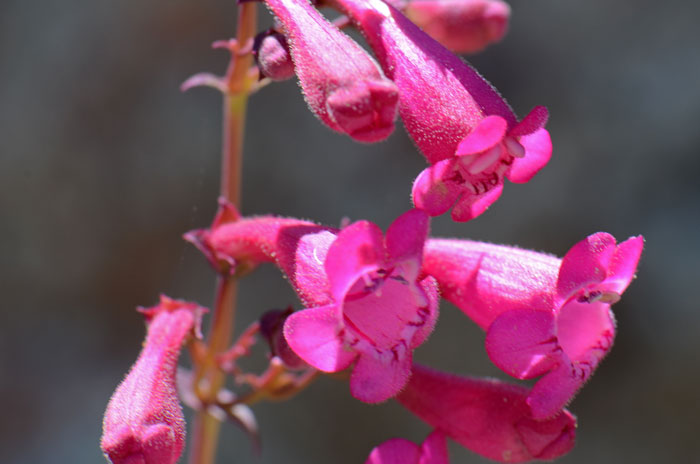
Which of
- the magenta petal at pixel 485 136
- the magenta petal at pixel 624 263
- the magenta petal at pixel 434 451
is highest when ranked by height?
the magenta petal at pixel 485 136

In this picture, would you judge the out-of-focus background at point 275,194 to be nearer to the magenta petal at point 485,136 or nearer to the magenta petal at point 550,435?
the magenta petal at point 550,435

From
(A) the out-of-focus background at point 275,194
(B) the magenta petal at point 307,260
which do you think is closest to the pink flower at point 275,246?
(B) the magenta petal at point 307,260

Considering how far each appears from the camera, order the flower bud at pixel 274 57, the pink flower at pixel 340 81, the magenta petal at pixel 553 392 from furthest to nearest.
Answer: the flower bud at pixel 274 57
the magenta petal at pixel 553 392
the pink flower at pixel 340 81

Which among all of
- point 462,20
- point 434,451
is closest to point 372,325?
point 434,451

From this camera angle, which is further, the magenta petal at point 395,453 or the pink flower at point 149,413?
the magenta petal at point 395,453

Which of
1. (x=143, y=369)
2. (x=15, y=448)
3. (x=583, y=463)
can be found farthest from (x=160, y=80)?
(x=583, y=463)

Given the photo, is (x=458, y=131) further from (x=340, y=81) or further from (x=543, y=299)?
(x=543, y=299)

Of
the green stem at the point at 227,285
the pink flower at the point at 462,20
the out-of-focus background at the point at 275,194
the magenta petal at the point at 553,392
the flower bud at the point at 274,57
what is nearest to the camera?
the magenta petal at the point at 553,392

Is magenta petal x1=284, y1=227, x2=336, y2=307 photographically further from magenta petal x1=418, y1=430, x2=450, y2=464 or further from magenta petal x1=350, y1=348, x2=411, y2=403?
magenta petal x1=418, y1=430, x2=450, y2=464
